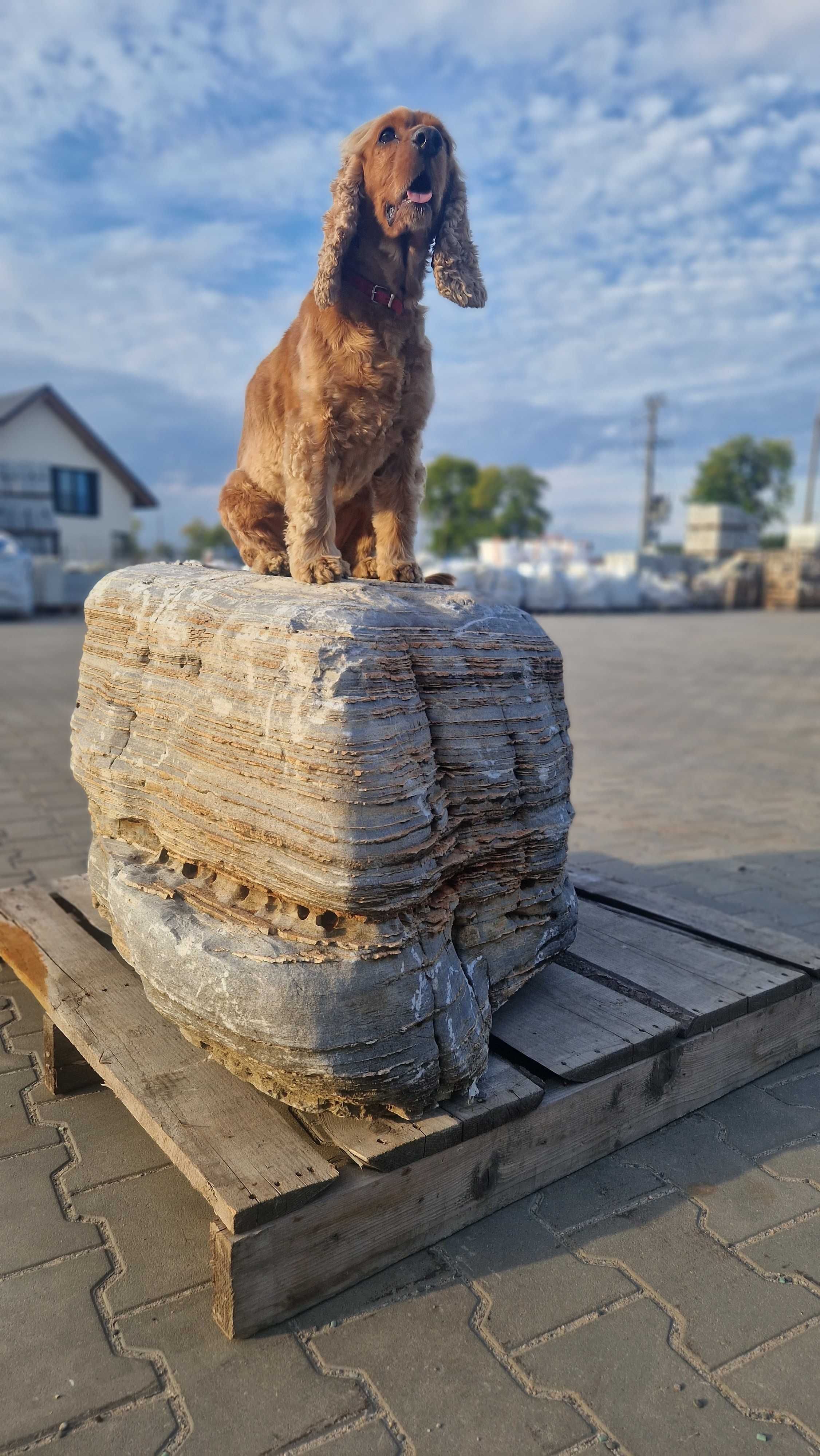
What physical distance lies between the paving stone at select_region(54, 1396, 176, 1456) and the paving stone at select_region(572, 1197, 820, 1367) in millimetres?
949

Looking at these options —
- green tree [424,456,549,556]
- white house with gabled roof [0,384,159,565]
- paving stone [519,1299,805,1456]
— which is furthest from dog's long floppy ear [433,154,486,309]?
green tree [424,456,549,556]

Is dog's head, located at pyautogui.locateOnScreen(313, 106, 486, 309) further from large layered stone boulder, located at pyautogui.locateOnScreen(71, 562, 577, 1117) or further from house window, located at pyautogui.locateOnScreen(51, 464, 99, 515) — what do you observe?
house window, located at pyautogui.locateOnScreen(51, 464, 99, 515)

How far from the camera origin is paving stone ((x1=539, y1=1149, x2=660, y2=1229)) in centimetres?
224

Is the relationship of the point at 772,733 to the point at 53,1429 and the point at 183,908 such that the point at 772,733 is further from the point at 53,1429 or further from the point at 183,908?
the point at 53,1429

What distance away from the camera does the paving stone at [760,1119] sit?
2564 millimetres

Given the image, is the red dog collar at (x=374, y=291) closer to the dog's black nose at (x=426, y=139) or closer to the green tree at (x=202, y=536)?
the dog's black nose at (x=426, y=139)

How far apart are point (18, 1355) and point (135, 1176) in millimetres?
569

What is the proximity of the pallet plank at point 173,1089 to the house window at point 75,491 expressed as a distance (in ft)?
109

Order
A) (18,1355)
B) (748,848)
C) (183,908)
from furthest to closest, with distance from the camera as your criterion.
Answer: (748,848) → (183,908) → (18,1355)

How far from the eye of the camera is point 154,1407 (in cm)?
169

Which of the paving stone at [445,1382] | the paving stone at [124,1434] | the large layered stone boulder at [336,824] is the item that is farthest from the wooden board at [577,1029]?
the paving stone at [124,1434]

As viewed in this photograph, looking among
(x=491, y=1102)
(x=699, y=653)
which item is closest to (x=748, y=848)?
(x=491, y=1102)

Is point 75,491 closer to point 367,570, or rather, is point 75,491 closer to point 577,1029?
point 367,570

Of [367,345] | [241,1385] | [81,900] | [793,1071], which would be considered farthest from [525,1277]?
[367,345]
